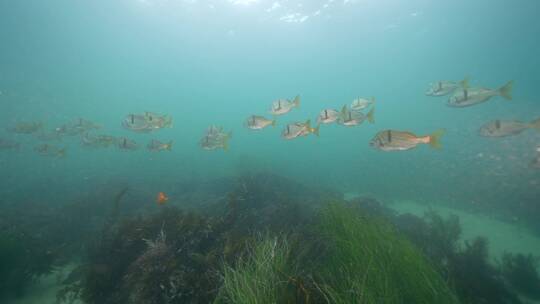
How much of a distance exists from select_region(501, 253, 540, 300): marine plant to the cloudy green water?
5.93 meters

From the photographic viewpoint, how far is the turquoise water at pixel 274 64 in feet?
62.7

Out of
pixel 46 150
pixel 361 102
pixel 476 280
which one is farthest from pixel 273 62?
pixel 476 280

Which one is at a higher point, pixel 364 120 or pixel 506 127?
pixel 364 120

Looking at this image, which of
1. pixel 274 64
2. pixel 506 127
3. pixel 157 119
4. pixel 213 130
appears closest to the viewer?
pixel 506 127

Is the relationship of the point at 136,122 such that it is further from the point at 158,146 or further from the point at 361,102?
the point at 361,102

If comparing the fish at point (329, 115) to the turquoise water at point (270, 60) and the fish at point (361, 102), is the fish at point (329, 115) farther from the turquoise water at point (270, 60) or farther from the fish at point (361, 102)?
the turquoise water at point (270, 60)

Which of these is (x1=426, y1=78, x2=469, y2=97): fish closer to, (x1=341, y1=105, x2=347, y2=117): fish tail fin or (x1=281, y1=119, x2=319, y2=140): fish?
(x1=341, y1=105, x2=347, y2=117): fish tail fin

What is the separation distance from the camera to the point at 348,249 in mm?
5609

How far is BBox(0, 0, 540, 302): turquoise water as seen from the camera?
752 inches

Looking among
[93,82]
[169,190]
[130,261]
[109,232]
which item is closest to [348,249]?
[130,261]

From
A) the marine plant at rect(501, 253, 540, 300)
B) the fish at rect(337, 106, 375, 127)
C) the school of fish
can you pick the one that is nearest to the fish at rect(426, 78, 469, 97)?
the school of fish

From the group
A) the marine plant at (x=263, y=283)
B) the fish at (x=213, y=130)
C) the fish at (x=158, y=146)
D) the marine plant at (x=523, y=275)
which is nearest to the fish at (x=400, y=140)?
the marine plant at (x=263, y=283)

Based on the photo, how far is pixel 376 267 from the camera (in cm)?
476

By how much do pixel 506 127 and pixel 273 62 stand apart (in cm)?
8760
